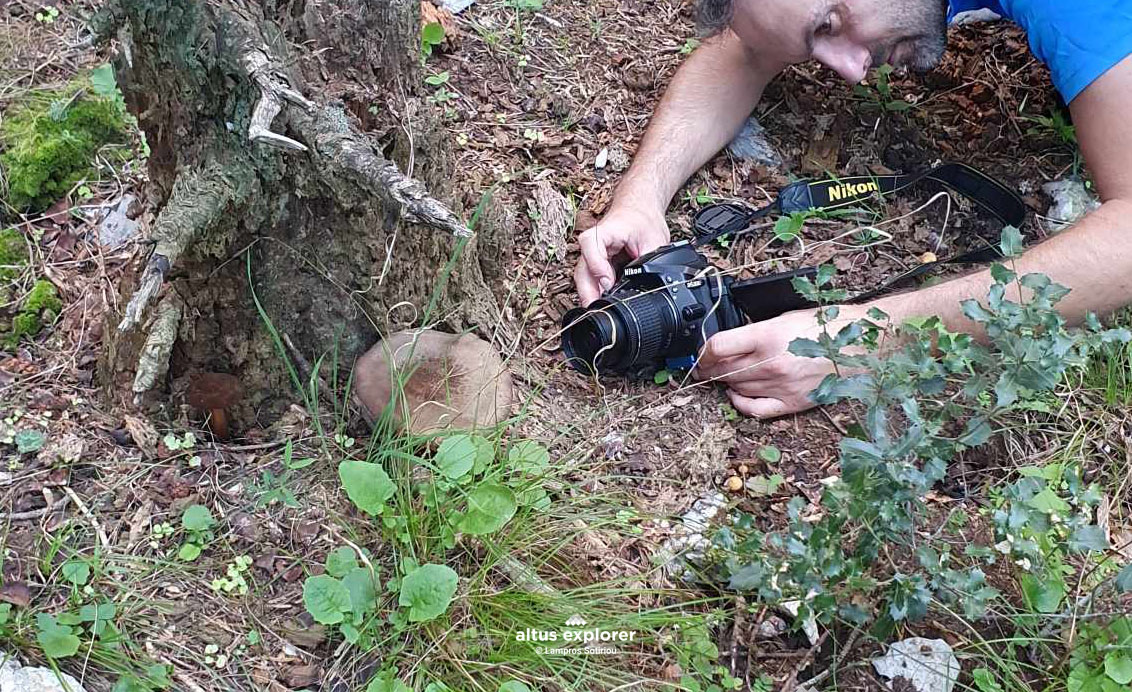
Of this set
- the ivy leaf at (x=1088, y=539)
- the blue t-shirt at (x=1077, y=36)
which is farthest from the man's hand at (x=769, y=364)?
the blue t-shirt at (x=1077, y=36)

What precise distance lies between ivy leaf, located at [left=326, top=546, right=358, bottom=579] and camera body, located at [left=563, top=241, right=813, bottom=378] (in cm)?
78

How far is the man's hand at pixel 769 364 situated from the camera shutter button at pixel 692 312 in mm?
73

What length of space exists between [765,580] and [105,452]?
1461mm

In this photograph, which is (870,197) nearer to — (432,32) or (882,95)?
(882,95)

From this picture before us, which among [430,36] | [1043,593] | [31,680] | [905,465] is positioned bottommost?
[1043,593]

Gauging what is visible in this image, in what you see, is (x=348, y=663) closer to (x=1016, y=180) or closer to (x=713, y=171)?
(x=713, y=171)

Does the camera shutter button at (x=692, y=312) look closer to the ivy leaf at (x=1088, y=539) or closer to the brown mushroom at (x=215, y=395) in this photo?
the ivy leaf at (x=1088, y=539)

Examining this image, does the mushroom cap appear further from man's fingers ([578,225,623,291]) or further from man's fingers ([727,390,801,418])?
man's fingers ([727,390,801,418])

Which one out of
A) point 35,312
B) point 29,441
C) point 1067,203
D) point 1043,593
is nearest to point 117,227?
point 35,312

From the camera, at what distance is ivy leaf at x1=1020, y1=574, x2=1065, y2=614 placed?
68.4 inches

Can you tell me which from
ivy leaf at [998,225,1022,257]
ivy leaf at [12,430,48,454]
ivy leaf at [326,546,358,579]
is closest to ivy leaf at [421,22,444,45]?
ivy leaf at [12,430,48,454]

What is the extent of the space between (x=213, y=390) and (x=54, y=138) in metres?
1.11

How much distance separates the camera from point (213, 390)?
2.00 m

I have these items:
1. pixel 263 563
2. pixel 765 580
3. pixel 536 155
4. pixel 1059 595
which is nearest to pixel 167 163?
pixel 263 563
